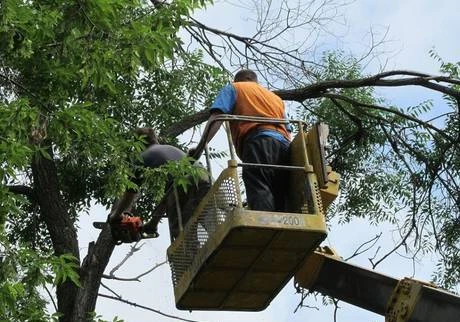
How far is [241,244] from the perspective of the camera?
6.67m

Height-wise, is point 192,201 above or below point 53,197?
below

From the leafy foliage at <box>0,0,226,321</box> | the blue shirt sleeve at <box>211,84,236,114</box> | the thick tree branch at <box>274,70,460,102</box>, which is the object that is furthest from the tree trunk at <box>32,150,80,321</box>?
the blue shirt sleeve at <box>211,84,236,114</box>

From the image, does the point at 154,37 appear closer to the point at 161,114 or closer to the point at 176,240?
the point at 176,240

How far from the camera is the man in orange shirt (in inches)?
279

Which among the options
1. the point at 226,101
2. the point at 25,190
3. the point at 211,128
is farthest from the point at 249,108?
the point at 25,190

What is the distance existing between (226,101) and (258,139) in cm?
36

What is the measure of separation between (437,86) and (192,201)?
3.96 m

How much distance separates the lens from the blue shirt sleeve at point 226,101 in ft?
24.0

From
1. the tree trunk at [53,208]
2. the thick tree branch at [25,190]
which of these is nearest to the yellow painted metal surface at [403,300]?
the tree trunk at [53,208]

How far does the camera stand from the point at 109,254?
410 inches

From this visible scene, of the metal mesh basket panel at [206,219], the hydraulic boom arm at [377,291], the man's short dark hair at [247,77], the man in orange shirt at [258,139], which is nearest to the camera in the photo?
the hydraulic boom arm at [377,291]

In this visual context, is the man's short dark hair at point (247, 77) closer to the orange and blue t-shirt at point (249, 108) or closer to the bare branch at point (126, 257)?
the orange and blue t-shirt at point (249, 108)

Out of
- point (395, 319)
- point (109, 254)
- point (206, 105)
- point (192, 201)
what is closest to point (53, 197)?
point (109, 254)

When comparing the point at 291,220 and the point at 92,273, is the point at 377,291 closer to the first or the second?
the point at 291,220
